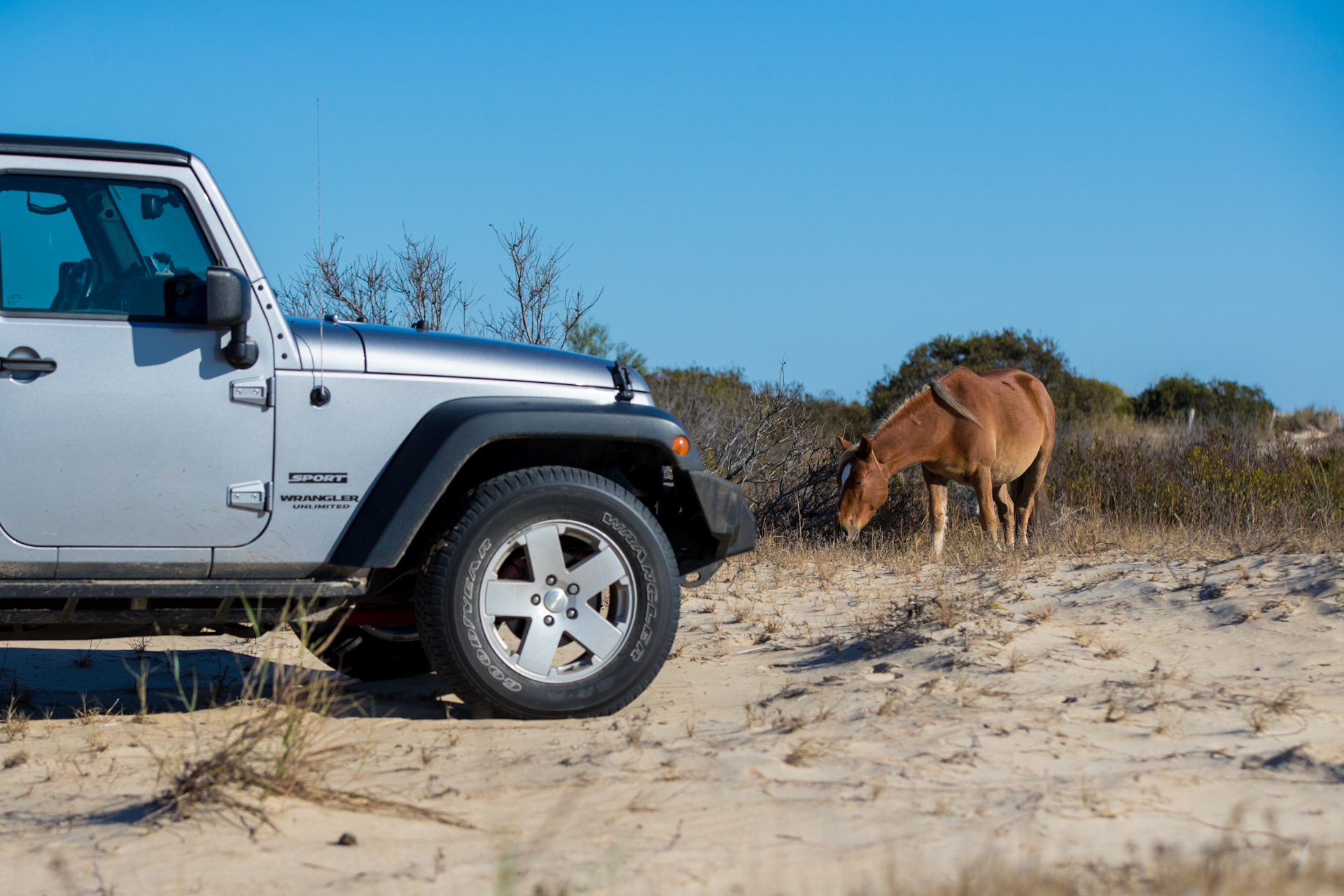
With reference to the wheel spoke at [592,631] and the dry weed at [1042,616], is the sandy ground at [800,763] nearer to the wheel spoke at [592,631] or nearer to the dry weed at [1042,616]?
the dry weed at [1042,616]

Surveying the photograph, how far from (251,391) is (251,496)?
1.31ft

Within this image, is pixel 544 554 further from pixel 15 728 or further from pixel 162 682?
pixel 162 682

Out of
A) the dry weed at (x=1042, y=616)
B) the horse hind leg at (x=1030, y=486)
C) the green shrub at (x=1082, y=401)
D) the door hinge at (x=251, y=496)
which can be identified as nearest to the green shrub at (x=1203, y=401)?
the green shrub at (x=1082, y=401)

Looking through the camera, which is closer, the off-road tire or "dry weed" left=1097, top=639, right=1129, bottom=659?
"dry weed" left=1097, top=639, right=1129, bottom=659

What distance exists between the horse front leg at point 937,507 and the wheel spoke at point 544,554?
6.20 m

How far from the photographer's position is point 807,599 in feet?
24.8

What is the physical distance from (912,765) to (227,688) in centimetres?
348

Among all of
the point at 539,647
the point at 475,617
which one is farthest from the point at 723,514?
the point at 475,617

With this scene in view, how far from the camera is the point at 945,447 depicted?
10.2m

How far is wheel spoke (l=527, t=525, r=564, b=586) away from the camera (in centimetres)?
426

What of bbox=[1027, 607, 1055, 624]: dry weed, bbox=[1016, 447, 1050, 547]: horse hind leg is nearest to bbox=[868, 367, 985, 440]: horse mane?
bbox=[1016, 447, 1050, 547]: horse hind leg

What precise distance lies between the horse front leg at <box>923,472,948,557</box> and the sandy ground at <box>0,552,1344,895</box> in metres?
3.99

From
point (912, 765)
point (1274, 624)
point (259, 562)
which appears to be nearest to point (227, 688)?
point (259, 562)

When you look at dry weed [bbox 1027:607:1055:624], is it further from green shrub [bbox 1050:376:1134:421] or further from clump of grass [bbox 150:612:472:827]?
green shrub [bbox 1050:376:1134:421]
